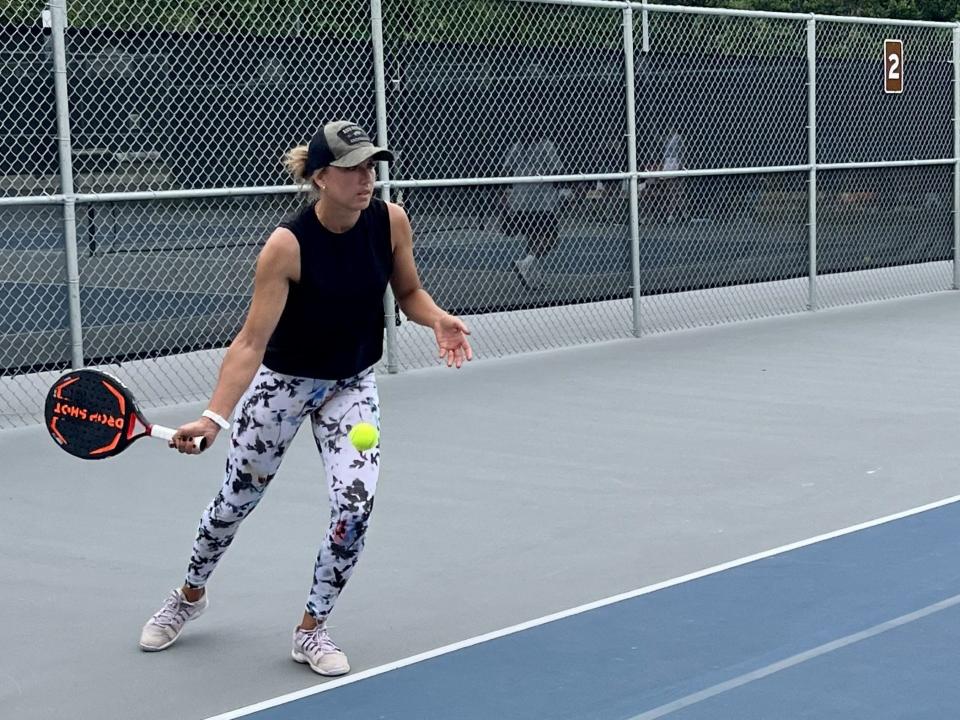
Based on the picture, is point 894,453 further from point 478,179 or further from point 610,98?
point 610,98

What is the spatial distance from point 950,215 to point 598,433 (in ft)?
27.7

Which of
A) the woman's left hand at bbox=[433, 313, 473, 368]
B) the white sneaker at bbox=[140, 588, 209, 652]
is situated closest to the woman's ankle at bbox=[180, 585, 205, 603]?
the white sneaker at bbox=[140, 588, 209, 652]

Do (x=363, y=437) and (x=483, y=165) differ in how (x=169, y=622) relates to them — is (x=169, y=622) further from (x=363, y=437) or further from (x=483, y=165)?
(x=483, y=165)

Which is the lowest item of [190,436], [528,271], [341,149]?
[528,271]

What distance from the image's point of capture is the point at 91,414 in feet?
15.3

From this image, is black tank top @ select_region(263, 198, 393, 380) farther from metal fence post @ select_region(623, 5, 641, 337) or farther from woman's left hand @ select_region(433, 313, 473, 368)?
metal fence post @ select_region(623, 5, 641, 337)

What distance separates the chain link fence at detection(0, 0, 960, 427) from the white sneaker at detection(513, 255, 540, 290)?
0.06ft

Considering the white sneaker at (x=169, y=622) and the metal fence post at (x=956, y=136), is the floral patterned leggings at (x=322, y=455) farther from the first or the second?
the metal fence post at (x=956, y=136)

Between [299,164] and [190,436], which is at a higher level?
[299,164]

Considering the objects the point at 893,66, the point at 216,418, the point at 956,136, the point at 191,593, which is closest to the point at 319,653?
the point at 191,593

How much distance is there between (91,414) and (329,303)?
793mm

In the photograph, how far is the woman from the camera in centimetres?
480

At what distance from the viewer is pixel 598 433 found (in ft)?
29.6

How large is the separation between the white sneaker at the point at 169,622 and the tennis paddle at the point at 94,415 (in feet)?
2.62
